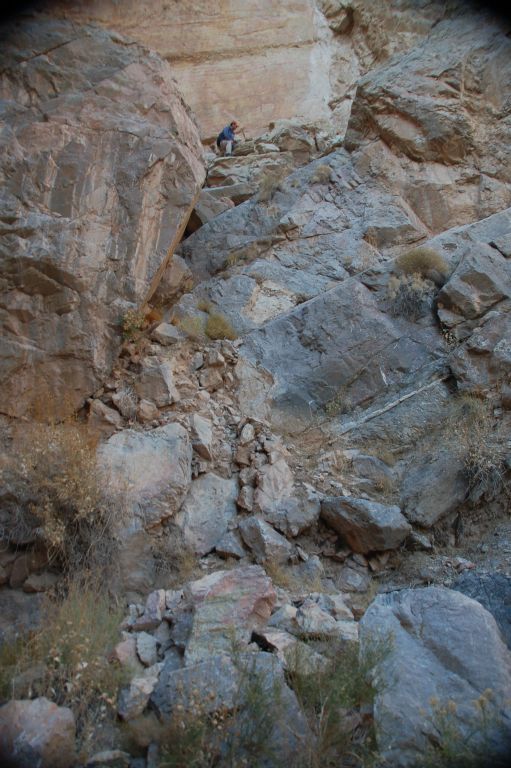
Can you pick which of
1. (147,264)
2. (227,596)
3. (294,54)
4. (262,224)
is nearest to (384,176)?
(262,224)

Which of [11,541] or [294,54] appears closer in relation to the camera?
[11,541]

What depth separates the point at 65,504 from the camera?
491 centimetres

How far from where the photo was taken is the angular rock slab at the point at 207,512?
17.4 feet

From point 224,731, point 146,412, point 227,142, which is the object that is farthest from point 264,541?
point 227,142

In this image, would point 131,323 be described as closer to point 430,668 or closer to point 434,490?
point 434,490

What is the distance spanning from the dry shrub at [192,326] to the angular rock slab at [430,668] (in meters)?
4.12

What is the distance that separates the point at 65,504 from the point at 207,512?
1325 millimetres

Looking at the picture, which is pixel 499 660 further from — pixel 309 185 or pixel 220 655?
pixel 309 185

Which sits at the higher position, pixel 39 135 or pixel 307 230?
pixel 39 135

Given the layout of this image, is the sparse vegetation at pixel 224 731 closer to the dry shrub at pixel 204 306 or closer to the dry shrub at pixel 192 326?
the dry shrub at pixel 192 326

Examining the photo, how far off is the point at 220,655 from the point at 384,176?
8578 millimetres

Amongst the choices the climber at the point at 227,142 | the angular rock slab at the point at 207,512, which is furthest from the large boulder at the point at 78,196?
the climber at the point at 227,142

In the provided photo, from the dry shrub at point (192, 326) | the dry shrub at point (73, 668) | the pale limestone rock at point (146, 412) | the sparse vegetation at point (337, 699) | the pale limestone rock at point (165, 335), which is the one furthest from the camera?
the dry shrub at point (192, 326)

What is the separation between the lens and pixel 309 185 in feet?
32.5
